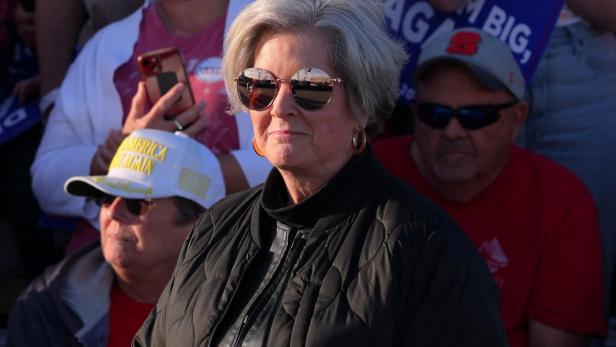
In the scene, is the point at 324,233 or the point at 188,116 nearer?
the point at 324,233

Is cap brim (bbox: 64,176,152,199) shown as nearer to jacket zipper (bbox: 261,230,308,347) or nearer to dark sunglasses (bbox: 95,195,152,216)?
dark sunglasses (bbox: 95,195,152,216)

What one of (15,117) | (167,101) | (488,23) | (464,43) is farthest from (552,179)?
(15,117)

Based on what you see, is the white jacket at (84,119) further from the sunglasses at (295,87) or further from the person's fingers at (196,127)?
the sunglasses at (295,87)

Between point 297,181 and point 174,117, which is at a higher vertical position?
point 297,181

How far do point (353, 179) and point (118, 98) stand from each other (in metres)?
1.80

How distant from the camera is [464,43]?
381cm

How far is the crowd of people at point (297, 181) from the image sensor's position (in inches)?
88.2

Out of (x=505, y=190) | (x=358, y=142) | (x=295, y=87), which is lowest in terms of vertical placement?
(x=505, y=190)

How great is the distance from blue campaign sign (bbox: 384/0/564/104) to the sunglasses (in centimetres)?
170

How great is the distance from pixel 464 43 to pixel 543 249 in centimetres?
73

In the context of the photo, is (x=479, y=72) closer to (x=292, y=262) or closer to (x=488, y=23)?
→ (x=488, y=23)

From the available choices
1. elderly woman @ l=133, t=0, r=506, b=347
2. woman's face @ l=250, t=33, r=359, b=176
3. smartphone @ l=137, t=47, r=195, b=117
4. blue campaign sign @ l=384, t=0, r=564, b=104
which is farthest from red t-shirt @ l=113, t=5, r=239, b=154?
woman's face @ l=250, t=33, r=359, b=176

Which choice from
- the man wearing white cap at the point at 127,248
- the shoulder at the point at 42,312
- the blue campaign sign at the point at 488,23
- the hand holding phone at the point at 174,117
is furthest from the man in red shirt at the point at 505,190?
the shoulder at the point at 42,312

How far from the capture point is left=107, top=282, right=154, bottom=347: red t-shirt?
344 centimetres
